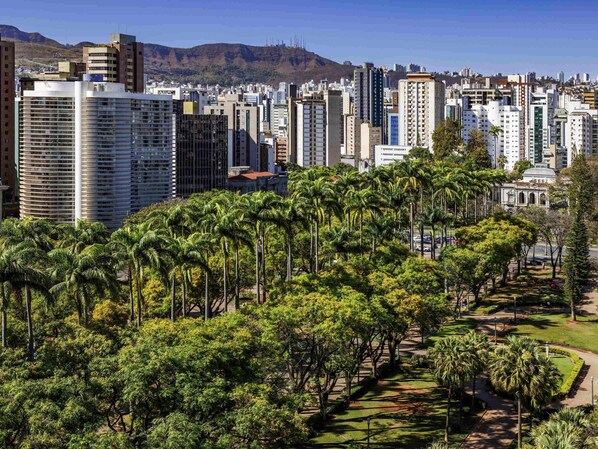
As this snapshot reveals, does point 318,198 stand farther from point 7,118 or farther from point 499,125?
point 499,125

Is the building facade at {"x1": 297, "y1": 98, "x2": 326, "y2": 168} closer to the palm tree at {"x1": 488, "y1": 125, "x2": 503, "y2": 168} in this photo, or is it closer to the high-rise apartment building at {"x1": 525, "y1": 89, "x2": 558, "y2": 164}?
the palm tree at {"x1": 488, "y1": 125, "x2": 503, "y2": 168}

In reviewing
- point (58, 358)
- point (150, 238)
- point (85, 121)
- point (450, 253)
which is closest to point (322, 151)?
point (85, 121)

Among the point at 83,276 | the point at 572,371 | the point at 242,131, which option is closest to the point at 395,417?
the point at 572,371

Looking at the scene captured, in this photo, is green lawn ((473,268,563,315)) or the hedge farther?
green lawn ((473,268,563,315))

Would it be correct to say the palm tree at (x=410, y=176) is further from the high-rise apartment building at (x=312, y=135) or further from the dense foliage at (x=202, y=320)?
the high-rise apartment building at (x=312, y=135)

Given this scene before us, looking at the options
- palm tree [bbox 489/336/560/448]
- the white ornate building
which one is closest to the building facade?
the white ornate building
